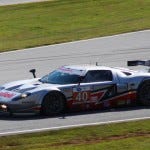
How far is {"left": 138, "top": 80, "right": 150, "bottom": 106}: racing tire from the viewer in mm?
18375

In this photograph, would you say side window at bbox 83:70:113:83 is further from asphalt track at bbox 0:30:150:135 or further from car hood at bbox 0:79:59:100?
car hood at bbox 0:79:59:100

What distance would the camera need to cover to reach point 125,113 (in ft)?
57.2

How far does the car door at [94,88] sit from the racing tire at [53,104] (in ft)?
1.25

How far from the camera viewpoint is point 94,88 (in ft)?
58.1

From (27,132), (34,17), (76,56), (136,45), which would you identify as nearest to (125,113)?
(27,132)

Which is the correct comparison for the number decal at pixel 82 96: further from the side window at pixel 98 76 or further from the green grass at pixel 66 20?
the green grass at pixel 66 20

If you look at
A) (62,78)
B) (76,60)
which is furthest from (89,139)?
(76,60)

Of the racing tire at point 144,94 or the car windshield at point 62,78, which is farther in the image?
the racing tire at point 144,94

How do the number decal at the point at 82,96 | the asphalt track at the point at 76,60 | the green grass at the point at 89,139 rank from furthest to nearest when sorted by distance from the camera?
the number decal at the point at 82,96 < the asphalt track at the point at 76,60 < the green grass at the point at 89,139

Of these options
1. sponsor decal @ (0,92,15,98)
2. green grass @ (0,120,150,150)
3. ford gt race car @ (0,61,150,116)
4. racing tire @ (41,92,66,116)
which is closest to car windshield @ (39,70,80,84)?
ford gt race car @ (0,61,150,116)

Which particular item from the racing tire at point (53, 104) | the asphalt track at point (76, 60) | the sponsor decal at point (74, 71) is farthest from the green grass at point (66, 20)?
the racing tire at point (53, 104)

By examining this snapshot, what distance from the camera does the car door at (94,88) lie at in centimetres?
1753

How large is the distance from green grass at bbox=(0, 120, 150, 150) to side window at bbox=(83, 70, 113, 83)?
8.04ft

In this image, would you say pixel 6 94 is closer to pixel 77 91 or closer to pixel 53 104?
pixel 53 104
